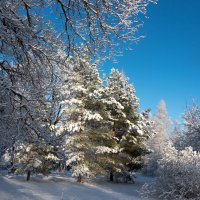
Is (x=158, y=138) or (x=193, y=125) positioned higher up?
(x=158, y=138)

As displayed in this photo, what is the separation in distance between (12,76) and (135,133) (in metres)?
21.8

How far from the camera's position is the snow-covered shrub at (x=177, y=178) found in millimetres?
15273

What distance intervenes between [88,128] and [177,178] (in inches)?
370

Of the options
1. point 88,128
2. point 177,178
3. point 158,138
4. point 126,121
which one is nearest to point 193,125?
point 126,121

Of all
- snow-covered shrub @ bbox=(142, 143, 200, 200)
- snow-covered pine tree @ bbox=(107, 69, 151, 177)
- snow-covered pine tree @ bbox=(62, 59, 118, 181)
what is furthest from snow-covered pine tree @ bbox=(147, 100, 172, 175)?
snow-covered pine tree @ bbox=(62, 59, 118, 181)

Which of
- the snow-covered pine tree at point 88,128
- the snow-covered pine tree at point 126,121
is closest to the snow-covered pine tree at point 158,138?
the snow-covered pine tree at point 126,121

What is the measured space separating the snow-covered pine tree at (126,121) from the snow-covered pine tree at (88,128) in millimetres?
1429

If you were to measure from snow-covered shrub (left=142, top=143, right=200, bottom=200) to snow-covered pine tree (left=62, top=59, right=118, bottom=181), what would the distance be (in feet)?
18.8

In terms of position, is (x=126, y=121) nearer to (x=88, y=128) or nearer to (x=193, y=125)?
(x=88, y=128)

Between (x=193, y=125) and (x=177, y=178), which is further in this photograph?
(x=193, y=125)

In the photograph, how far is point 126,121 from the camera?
83.7 ft

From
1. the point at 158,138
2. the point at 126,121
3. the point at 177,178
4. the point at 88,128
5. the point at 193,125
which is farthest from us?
the point at 158,138

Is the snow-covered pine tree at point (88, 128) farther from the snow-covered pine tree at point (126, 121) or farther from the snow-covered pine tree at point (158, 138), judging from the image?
the snow-covered pine tree at point (158, 138)

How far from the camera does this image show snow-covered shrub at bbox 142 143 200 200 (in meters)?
15.3
